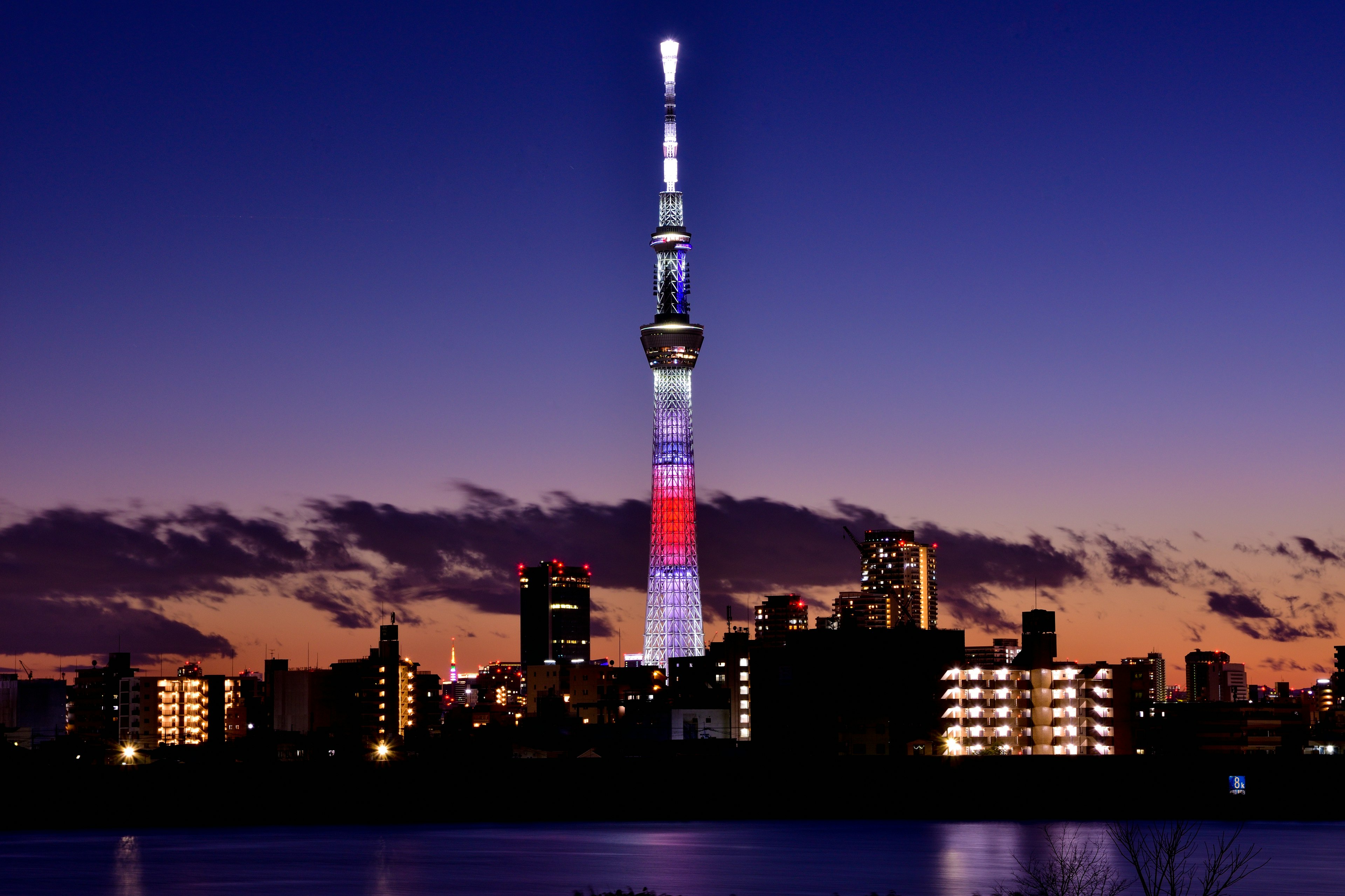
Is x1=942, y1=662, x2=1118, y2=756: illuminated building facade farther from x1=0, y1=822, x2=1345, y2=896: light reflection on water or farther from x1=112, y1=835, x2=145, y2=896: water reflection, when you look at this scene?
x1=112, y1=835, x2=145, y2=896: water reflection

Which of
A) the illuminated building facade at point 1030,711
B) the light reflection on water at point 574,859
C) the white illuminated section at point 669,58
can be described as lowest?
the light reflection on water at point 574,859

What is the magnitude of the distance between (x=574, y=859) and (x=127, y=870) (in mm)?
24797

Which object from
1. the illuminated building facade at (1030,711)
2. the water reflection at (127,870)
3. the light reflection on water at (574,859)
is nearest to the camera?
the light reflection on water at (574,859)

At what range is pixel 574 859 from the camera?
96312mm

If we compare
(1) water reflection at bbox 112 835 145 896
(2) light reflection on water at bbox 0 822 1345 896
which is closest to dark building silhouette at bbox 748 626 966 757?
(2) light reflection on water at bbox 0 822 1345 896

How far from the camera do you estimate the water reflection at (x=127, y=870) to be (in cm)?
8150

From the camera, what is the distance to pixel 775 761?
139 m

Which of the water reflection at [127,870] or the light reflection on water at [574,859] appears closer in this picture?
the light reflection on water at [574,859]

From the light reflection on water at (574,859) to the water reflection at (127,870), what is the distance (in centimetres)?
24

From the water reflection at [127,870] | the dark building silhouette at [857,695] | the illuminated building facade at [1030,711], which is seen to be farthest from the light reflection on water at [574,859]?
the illuminated building facade at [1030,711]

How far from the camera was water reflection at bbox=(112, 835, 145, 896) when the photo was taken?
8150cm

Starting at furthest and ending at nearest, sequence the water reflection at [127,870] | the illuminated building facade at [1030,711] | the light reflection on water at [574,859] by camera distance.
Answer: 1. the illuminated building facade at [1030,711]
2. the water reflection at [127,870]
3. the light reflection on water at [574,859]

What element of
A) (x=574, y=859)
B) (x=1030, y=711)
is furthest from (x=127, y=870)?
(x=1030, y=711)

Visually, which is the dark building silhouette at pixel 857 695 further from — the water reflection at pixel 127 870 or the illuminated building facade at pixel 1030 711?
the water reflection at pixel 127 870
